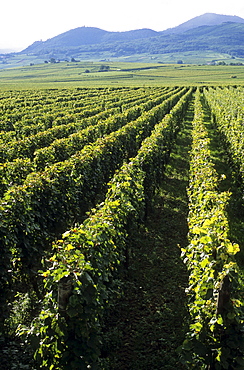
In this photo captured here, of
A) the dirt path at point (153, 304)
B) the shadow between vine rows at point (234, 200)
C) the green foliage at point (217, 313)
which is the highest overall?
the green foliage at point (217, 313)

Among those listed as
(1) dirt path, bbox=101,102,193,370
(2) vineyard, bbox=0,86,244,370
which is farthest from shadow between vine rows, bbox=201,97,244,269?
(1) dirt path, bbox=101,102,193,370

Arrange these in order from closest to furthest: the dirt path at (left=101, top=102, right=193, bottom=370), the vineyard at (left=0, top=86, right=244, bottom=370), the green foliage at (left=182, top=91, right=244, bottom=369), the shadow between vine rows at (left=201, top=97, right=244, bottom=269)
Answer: the green foliage at (left=182, top=91, right=244, bottom=369) → the vineyard at (left=0, top=86, right=244, bottom=370) → the dirt path at (left=101, top=102, right=193, bottom=370) → the shadow between vine rows at (left=201, top=97, right=244, bottom=269)

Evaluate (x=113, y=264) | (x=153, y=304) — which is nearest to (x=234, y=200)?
(x=153, y=304)

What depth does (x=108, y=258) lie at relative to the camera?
6660 millimetres

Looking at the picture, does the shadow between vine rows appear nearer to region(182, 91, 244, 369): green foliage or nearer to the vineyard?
the vineyard

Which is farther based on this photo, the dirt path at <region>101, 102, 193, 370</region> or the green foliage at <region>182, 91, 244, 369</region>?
the dirt path at <region>101, 102, 193, 370</region>

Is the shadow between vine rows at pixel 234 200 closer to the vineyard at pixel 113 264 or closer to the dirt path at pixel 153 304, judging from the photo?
the vineyard at pixel 113 264

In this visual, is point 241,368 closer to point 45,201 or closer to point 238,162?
point 45,201

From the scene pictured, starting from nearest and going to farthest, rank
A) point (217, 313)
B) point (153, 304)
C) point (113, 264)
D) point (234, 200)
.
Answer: point (217, 313), point (113, 264), point (153, 304), point (234, 200)

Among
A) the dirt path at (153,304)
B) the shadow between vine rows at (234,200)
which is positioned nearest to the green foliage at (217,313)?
the dirt path at (153,304)

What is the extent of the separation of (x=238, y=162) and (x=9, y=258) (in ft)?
35.9

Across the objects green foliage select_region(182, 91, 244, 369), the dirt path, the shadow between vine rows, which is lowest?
the dirt path

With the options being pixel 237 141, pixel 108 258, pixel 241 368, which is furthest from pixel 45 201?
pixel 237 141

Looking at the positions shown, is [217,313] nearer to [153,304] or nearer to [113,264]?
[113,264]
